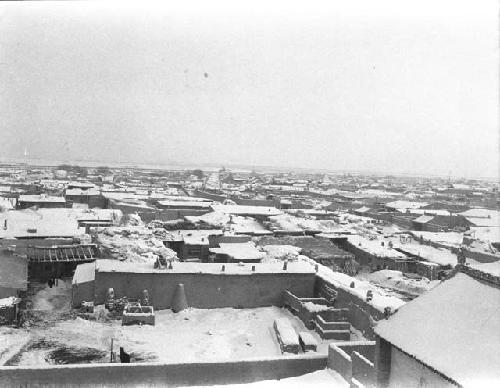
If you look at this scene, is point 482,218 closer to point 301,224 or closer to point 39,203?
point 301,224

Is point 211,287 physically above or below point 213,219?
below

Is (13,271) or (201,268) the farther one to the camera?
(201,268)

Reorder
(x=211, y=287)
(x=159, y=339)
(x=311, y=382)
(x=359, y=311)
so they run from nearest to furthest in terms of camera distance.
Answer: (x=311, y=382), (x=159, y=339), (x=359, y=311), (x=211, y=287)

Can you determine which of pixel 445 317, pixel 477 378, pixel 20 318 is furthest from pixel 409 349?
pixel 20 318

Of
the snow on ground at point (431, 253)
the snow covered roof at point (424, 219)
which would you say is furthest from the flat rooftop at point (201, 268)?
the snow covered roof at point (424, 219)

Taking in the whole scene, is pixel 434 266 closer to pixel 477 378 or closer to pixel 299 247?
pixel 299 247

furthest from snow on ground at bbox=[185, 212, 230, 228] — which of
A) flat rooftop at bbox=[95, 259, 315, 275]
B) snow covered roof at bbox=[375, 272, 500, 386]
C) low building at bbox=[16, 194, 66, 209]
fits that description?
snow covered roof at bbox=[375, 272, 500, 386]

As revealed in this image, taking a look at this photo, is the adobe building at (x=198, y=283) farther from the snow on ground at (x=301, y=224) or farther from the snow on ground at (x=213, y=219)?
the snow on ground at (x=301, y=224)

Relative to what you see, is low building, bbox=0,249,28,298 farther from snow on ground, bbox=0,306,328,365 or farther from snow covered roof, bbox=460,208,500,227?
snow covered roof, bbox=460,208,500,227

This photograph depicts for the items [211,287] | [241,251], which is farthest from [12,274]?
[241,251]
